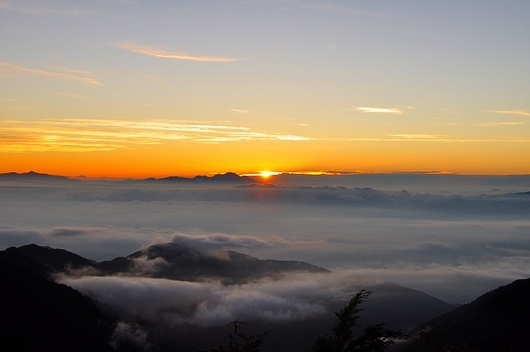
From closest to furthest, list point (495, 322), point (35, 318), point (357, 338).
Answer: point (357, 338) < point (495, 322) < point (35, 318)

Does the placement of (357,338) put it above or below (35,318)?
above

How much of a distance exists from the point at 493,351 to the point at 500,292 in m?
32.6

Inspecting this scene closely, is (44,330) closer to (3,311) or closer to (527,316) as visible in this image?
(3,311)

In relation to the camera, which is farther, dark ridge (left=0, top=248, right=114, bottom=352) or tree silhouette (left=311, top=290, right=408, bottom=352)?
dark ridge (left=0, top=248, right=114, bottom=352)

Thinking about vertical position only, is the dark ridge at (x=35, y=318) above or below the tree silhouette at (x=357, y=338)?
below

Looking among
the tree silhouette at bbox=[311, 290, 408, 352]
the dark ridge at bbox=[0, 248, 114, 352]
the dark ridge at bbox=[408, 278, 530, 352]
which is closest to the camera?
the tree silhouette at bbox=[311, 290, 408, 352]

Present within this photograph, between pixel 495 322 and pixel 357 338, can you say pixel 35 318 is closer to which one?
pixel 495 322

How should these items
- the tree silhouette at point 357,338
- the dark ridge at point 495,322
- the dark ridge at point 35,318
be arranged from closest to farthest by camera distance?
the tree silhouette at point 357,338, the dark ridge at point 495,322, the dark ridge at point 35,318

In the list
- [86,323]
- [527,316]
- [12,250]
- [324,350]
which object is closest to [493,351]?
[527,316]

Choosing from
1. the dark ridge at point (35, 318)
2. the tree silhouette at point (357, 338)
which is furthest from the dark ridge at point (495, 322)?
the tree silhouette at point (357, 338)

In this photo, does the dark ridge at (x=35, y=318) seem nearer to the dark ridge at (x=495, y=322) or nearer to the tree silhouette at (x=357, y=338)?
the dark ridge at (x=495, y=322)

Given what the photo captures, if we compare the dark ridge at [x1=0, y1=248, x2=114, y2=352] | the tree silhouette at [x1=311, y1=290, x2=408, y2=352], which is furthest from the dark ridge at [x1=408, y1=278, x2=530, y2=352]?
the tree silhouette at [x1=311, y1=290, x2=408, y2=352]

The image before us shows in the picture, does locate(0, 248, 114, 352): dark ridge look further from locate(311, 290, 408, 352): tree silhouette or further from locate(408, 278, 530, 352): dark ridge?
locate(311, 290, 408, 352): tree silhouette

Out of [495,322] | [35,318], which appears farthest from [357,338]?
[35,318]
